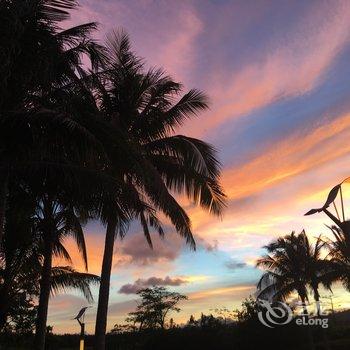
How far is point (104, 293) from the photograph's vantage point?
16.3 m

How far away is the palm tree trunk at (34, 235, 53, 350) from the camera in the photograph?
16.4 m

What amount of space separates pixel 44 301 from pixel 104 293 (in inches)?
91.1

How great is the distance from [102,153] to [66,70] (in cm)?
244

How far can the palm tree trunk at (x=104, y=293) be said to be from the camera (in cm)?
1584

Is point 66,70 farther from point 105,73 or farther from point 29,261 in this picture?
point 29,261

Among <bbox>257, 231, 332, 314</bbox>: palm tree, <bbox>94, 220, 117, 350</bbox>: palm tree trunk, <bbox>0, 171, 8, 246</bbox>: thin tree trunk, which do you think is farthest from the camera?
<bbox>257, 231, 332, 314</bbox>: palm tree

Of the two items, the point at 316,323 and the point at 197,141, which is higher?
the point at 197,141

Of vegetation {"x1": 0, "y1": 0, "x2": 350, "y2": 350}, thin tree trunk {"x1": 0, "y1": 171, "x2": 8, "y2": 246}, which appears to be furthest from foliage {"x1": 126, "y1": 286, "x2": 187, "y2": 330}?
thin tree trunk {"x1": 0, "y1": 171, "x2": 8, "y2": 246}

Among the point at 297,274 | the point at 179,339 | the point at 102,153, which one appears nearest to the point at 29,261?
the point at 102,153

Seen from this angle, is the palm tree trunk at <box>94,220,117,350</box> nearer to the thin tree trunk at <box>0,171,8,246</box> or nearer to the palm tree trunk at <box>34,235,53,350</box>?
the palm tree trunk at <box>34,235,53,350</box>

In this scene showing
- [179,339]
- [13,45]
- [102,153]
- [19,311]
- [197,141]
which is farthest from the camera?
[179,339]

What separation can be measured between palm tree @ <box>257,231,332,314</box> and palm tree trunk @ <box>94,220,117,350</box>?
21550 mm

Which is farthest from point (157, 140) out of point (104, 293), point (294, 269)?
point (294, 269)

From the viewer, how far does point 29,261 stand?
1870 centimetres
